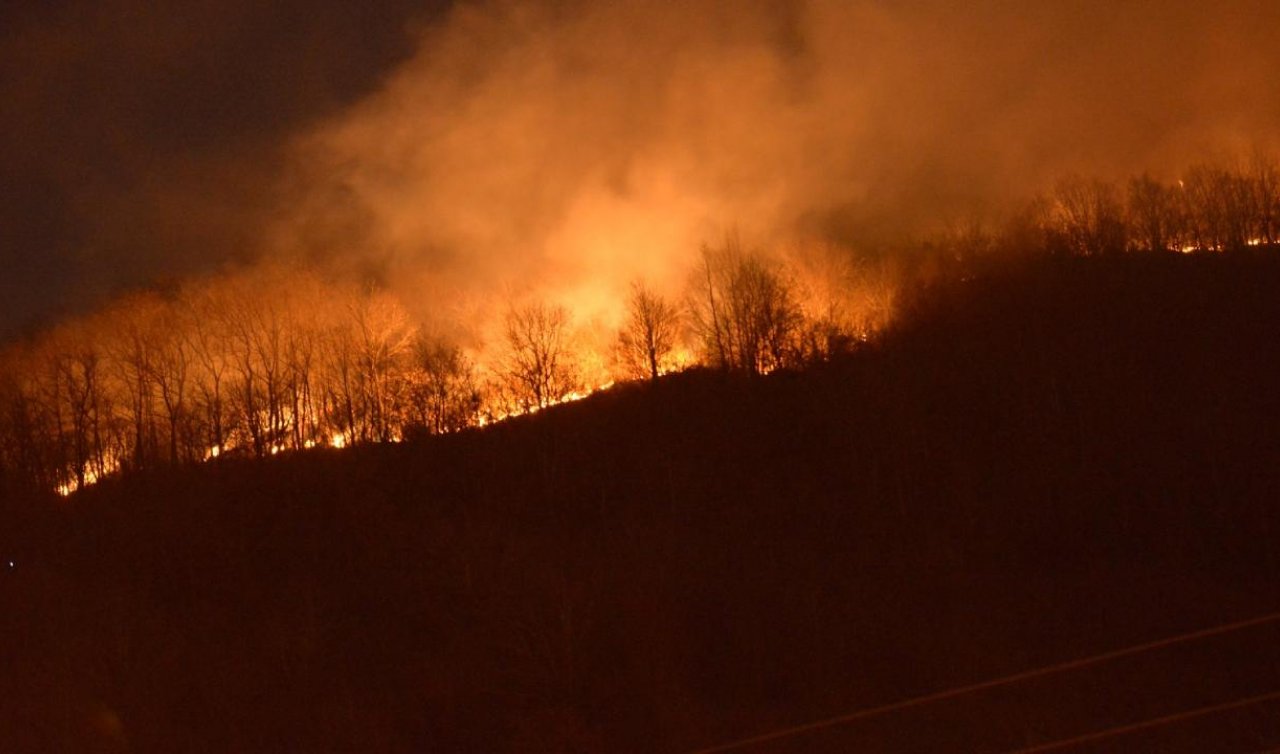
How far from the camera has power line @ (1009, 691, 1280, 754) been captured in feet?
39.6

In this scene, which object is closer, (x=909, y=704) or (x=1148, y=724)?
(x=1148, y=724)

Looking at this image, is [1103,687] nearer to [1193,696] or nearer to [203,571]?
[1193,696]

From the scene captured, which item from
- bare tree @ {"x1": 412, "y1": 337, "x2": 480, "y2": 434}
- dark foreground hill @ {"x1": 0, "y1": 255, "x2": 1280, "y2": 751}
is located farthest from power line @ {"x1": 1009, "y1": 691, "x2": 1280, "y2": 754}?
bare tree @ {"x1": 412, "y1": 337, "x2": 480, "y2": 434}

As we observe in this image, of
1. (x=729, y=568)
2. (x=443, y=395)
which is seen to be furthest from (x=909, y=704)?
(x=443, y=395)

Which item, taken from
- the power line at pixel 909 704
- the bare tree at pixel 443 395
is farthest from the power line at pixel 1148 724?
the bare tree at pixel 443 395

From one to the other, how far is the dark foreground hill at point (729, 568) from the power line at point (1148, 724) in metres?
0.16

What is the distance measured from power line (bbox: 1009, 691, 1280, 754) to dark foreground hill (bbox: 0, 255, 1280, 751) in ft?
0.51

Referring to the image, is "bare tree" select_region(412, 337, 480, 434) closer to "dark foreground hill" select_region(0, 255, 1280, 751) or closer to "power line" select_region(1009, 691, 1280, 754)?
"dark foreground hill" select_region(0, 255, 1280, 751)

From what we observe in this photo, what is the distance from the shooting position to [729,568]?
77.4 ft

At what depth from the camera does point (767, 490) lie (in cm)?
3416

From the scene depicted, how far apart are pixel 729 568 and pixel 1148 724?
469 inches

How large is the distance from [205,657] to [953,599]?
17.0m

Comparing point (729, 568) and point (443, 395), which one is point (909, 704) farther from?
point (443, 395)

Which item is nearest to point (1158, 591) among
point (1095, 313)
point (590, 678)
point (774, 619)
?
point (774, 619)
